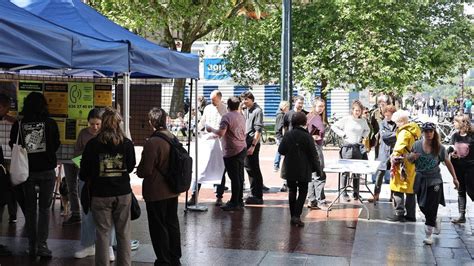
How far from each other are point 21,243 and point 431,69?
21.2 metres

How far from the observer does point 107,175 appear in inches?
231

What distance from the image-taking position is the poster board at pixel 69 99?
27.0 ft

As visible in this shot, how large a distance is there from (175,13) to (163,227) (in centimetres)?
1849

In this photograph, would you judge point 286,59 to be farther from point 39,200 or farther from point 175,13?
point 175,13

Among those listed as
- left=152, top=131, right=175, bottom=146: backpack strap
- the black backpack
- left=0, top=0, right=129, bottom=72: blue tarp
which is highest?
left=0, top=0, right=129, bottom=72: blue tarp

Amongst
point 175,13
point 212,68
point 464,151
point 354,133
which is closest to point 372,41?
point 175,13

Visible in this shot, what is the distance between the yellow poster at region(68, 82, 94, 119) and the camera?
324 inches

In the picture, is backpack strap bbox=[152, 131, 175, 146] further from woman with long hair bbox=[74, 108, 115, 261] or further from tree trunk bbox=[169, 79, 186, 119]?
tree trunk bbox=[169, 79, 186, 119]

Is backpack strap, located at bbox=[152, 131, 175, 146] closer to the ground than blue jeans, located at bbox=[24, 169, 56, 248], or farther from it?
farther from it

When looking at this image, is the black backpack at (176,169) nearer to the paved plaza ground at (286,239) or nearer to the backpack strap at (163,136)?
the backpack strap at (163,136)

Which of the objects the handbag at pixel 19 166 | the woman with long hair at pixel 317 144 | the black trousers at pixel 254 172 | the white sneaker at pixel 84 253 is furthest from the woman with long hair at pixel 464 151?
the handbag at pixel 19 166

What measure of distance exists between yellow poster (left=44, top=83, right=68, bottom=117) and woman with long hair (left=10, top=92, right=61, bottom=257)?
1.39 meters

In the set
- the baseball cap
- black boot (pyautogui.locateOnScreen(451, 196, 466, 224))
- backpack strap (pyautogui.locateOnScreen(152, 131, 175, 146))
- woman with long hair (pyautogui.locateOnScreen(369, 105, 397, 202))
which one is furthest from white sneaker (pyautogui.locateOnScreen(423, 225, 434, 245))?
backpack strap (pyautogui.locateOnScreen(152, 131, 175, 146))

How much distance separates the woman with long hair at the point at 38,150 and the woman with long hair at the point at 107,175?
114 cm
